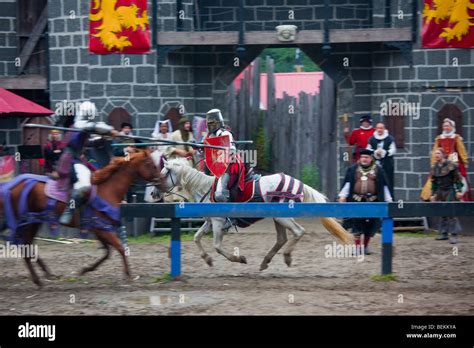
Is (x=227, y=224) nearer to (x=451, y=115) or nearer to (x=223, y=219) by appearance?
(x=223, y=219)

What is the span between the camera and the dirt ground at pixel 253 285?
9.78m

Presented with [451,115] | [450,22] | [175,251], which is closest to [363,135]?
[451,115]

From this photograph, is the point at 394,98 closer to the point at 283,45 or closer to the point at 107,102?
the point at 283,45

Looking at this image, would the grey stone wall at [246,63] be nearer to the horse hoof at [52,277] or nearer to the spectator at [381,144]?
the spectator at [381,144]

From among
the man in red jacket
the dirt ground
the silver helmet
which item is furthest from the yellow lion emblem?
the silver helmet

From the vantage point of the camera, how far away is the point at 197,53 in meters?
18.3

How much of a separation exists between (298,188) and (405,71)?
5.64 meters

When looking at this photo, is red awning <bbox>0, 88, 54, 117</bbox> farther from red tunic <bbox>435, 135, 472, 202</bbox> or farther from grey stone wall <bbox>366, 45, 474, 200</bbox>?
red tunic <bbox>435, 135, 472, 202</bbox>

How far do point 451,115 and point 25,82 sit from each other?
8.67 metres

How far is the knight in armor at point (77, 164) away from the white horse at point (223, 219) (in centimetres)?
142

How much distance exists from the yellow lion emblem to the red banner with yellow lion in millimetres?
5239

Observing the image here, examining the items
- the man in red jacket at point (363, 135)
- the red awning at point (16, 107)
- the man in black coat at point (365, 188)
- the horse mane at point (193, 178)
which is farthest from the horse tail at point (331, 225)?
the red awning at point (16, 107)

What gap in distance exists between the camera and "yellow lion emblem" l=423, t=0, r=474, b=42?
53.0 feet

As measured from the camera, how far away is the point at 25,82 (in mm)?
18609
